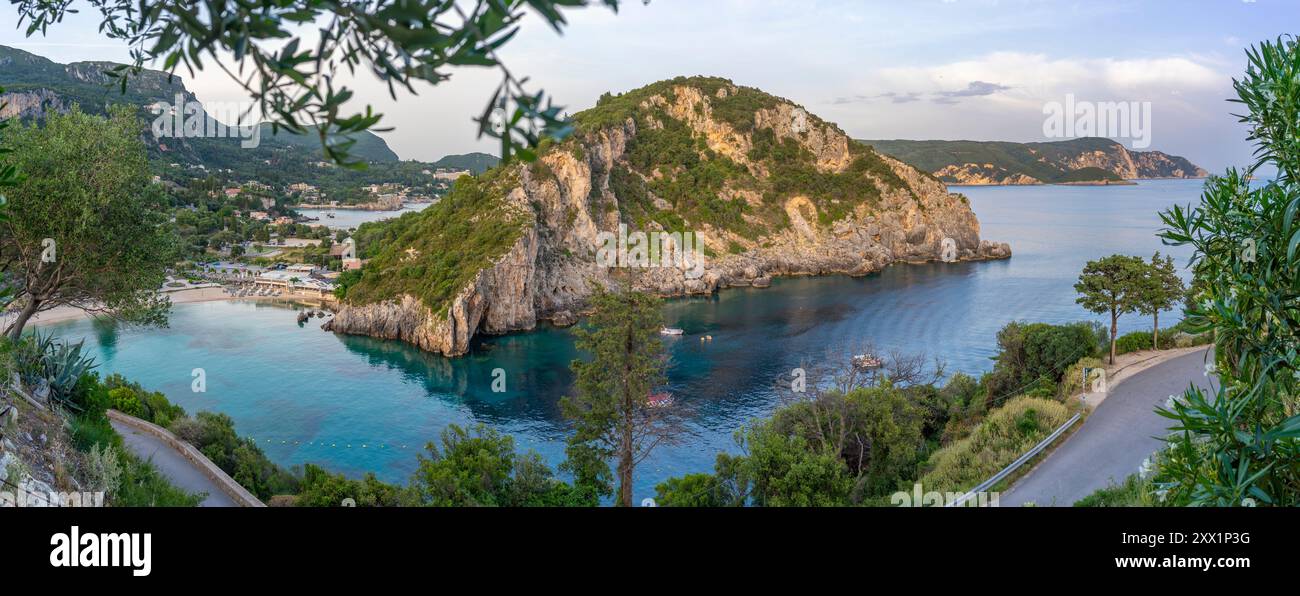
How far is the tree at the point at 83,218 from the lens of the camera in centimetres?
857

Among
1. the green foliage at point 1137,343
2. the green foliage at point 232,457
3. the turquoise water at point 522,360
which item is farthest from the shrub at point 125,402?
the green foliage at point 1137,343

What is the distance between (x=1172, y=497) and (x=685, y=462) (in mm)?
17313

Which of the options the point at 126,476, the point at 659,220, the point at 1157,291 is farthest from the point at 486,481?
the point at 659,220

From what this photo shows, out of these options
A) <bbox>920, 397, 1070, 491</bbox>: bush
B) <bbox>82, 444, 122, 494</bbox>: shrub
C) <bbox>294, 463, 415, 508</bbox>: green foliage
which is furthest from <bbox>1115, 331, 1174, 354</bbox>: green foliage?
<bbox>82, 444, 122, 494</bbox>: shrub

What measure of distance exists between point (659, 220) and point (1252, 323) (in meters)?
56.2

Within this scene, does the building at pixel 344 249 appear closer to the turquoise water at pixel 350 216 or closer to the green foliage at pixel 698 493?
the turquoise water at pixel 350 216

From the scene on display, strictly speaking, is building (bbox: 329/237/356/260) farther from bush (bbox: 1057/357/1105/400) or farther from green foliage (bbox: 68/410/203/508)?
bush (bbox: 1057/357/1105/400)

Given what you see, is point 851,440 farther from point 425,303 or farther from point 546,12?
point 425,303

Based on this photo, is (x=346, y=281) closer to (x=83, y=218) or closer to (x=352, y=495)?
(x=352, y=495)

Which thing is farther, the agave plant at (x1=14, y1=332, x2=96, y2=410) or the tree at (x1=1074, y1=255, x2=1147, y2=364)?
the tree at (x1=1074, y1=255, x2=1147, y2=364)

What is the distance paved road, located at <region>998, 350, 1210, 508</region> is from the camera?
30.0ft

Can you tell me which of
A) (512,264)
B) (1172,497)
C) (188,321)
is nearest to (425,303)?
(512,264)

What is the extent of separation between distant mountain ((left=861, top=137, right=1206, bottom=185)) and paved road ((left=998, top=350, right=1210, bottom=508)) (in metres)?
110

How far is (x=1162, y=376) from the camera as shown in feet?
49.1
